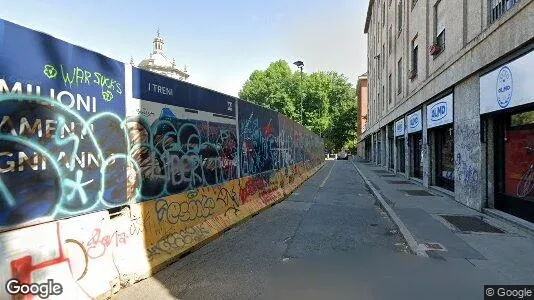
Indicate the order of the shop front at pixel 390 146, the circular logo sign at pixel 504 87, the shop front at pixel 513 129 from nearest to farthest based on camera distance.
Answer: the shop front at pixel 513 129
the circular logo sign at pixel 504 87
the shop front at pixel 390 146

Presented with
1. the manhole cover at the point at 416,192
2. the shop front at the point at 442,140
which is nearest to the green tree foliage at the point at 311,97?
the shop front at the point at 442,140

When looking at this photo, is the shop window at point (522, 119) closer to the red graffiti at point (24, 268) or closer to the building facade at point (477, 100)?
the building facade at point (477, 100)

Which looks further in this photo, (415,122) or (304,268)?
(415,122)

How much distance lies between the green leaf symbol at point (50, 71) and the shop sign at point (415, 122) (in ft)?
50.0

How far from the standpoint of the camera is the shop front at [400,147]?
2189 centimetres

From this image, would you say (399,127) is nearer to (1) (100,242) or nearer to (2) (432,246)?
(2) (432,246)

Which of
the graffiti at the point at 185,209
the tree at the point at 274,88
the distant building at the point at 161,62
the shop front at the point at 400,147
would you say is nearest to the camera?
the graffiti at the point at 185,209

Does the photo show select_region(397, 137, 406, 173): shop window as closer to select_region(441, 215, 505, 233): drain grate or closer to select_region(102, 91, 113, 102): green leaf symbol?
select_region(441, 215, 505, 233): drain grate

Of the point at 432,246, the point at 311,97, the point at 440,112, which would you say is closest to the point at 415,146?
the point at 440,112

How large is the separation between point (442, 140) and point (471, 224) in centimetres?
677

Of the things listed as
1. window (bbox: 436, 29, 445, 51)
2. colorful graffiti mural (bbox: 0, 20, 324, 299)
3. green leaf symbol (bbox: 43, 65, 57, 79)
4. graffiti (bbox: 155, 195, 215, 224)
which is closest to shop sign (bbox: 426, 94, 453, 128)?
window (bbox: 436, 29, 445, 51)

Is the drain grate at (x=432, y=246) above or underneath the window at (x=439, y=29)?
underneath

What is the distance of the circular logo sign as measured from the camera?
26.0 ft

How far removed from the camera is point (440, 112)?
42.9ft
